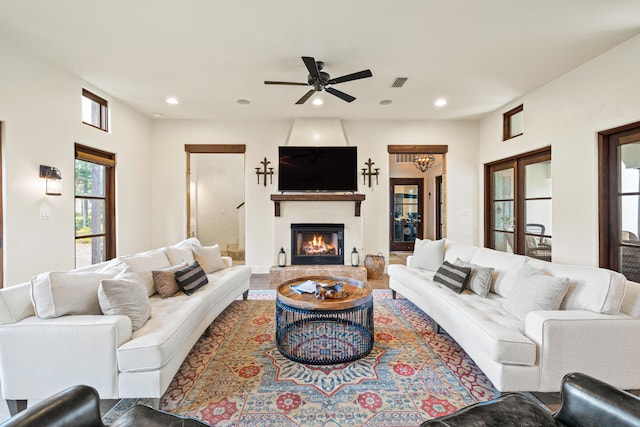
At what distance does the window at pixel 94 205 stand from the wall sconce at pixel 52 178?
0.53 m

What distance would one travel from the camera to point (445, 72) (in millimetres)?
3539

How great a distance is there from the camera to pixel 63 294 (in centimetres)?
179

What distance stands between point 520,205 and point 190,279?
485 centimetres

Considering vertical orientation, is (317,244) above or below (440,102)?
below

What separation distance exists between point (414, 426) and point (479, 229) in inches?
182

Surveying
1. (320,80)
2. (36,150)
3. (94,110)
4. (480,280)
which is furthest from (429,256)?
(94,110)

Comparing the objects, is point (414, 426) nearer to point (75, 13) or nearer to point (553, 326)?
point (553, 326)

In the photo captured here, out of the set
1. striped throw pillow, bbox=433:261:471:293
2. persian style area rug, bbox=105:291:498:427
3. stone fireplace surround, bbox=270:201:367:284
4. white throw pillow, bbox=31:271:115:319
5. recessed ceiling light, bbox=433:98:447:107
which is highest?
recessed ceiling light, bbox=433:98:447:107

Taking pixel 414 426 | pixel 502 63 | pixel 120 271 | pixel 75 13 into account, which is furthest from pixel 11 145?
pixel 502 63

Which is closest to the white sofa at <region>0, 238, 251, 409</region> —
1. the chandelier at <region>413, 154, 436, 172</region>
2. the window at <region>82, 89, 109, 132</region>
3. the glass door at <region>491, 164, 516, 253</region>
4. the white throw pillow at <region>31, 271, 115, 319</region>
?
the white throw pillow at <region>31, 271, 115, 319</region>

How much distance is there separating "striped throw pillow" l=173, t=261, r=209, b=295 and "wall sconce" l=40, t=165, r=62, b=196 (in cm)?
190

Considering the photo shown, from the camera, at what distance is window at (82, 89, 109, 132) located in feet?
12.9

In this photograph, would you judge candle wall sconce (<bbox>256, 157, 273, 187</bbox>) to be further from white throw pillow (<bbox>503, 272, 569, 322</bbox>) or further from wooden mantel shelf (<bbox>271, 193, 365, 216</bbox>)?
white throw pillow (<bbox>503, 272, 569, 322</bbox>)

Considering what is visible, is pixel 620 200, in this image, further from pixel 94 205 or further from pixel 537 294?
pixel 94 205
